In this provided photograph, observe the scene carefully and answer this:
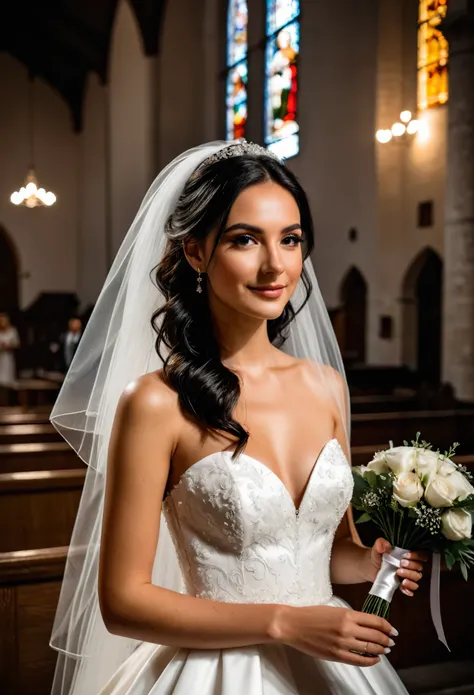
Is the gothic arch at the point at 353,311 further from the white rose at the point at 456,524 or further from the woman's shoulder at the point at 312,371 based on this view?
the white rose at the point at 456,524

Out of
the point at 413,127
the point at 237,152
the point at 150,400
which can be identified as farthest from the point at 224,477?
the point at 413,127

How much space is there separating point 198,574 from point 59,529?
215 centimetres

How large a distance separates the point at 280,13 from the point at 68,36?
23.8 ft

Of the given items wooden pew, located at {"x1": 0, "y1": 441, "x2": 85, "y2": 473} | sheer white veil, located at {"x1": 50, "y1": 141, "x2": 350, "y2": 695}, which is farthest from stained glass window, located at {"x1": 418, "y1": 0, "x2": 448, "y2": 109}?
sheer white veil, located at {"x1": 50, "y1": 141, "x2": 350, "y2": 695}

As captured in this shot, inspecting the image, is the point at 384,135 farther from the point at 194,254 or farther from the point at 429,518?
the point at 429,518

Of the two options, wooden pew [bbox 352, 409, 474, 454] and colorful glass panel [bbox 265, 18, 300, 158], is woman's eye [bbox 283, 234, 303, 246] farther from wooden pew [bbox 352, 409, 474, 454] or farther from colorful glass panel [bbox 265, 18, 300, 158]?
colorful glass panel [bbox 265, 18, 300, 158]

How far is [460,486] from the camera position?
1.41m

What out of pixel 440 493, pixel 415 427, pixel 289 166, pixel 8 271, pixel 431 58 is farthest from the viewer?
pixel 8 271

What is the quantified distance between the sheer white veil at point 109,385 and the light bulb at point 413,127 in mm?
8982

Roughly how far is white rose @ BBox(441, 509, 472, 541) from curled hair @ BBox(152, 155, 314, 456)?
40 cm

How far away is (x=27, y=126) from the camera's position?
19.4 metres

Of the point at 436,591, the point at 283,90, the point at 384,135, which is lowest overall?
the point at 436,591

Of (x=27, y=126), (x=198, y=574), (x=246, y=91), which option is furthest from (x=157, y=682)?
(x=27, y=126)

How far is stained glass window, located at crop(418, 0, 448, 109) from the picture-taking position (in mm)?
9719
